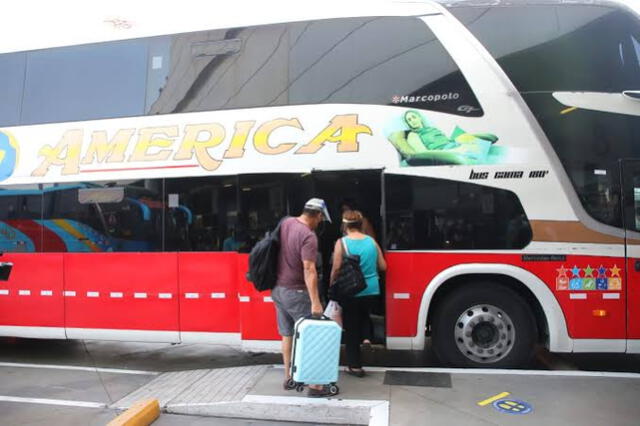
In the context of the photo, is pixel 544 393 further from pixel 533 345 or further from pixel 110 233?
pixel 110 233

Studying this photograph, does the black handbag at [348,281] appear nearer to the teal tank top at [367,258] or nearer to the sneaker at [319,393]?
the teal tank top at [367,258]

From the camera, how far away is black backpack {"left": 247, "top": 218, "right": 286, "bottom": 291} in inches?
194

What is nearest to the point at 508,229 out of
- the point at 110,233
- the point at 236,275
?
the point at 236,275

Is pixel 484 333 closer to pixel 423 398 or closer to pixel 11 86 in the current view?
pixel 423 398

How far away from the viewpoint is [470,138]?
217 inches

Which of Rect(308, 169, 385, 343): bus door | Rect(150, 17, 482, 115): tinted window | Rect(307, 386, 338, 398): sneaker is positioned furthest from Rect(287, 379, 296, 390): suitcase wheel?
Rect(150, 17, 482, 115): tinted window

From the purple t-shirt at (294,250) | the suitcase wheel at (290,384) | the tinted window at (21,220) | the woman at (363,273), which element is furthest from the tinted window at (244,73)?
the suitcase wheel at (290,384)

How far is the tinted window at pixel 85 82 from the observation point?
642cm

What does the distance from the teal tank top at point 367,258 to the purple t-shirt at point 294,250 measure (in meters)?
0.57

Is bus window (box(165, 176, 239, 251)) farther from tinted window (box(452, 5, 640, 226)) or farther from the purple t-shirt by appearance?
tinted window (box(452, 5, 640, 226))

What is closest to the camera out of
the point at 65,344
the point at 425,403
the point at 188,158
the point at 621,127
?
the point at 425,403

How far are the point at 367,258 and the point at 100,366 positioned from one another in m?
3.95

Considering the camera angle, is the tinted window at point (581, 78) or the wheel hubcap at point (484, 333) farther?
the wheel hubcap at point (484, 333)

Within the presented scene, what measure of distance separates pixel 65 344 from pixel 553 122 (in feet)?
25.0
